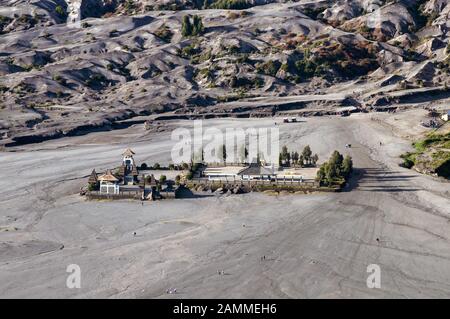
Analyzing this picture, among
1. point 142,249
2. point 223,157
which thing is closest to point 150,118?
point 223,157

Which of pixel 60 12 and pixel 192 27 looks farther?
pixel 60 12

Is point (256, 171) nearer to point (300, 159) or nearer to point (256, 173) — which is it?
point (256, 173)

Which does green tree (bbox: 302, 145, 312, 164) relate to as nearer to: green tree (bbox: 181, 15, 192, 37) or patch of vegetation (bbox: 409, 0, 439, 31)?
green tree (bbox: 181, 15, 192, 37)

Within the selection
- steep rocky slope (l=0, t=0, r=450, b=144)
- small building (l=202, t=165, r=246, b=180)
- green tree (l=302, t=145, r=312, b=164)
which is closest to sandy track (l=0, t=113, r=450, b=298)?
small building (l=202, t=165, r=246, b=180)

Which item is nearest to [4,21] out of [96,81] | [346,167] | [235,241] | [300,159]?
[96,81]

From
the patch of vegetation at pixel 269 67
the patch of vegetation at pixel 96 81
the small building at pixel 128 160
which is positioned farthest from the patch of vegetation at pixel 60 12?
the small building at pixel 128 160

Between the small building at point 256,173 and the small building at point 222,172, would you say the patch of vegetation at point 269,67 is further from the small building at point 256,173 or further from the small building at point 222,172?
the small building at point 256,173
